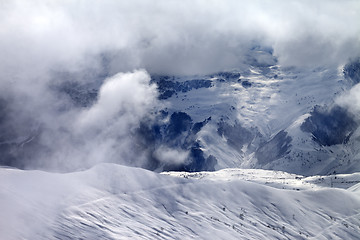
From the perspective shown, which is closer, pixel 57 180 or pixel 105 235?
pixel 105 235

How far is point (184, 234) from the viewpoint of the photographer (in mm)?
196000

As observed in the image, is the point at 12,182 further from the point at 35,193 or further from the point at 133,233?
the point at 133,233

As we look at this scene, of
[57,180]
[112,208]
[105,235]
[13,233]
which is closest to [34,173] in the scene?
[57,180]

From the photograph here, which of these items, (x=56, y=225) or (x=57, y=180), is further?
(x=57, y=180)

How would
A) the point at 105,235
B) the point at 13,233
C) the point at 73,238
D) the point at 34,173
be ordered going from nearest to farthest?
the point at 13,233 → the point at 73,238 → the point at 105,235 → the point at 34,173

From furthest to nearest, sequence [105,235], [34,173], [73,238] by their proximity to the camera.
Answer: [34,173], [105,235], [73,238]

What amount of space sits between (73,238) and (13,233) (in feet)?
74.8

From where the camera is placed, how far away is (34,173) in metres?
191

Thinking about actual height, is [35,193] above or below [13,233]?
above

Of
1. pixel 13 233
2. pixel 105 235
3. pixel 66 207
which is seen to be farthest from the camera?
pixel 66 207

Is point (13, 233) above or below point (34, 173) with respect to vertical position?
below

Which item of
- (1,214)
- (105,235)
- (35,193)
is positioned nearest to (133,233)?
(105,235)

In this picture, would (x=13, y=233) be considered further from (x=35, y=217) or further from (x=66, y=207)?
(x=66, y=207)

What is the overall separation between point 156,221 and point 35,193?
54.3 m
